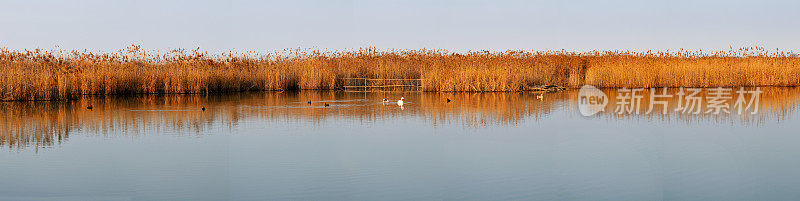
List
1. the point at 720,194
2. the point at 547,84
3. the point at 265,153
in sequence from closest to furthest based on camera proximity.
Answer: the point at 720,194, the point at 265,153, the point at 547,84

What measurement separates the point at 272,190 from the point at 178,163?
182cm

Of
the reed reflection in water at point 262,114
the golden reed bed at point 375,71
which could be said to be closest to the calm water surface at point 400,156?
the reed reflection in water at point 262,114

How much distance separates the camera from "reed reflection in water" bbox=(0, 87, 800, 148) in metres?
10.9

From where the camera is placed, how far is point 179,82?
71.8 ft

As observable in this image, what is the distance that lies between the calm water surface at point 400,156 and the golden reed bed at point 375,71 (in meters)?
7.38

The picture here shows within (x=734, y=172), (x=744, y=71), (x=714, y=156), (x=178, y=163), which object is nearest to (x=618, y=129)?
(x=714, y=156)

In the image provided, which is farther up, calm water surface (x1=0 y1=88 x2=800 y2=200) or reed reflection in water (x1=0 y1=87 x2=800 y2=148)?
reed reflection in water (x1=0 y1=87 x2=800 y2=148)

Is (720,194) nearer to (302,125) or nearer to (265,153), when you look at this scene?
(265,153)

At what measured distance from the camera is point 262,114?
13.4 metres

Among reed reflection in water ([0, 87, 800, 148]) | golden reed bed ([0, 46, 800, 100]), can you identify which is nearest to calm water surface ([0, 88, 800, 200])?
reed reflection in water ([0, 87, 800, 148])

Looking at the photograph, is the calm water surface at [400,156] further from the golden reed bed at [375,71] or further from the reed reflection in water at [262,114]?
the golden reed bed at [375,71]

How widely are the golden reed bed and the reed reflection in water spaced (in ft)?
11.1

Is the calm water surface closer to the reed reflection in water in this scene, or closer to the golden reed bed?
the reed reflection in water

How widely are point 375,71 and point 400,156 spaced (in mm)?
17576
